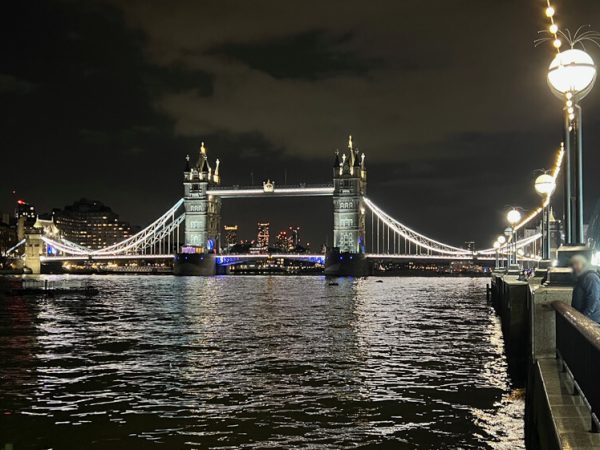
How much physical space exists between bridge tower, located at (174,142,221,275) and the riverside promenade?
12162cm

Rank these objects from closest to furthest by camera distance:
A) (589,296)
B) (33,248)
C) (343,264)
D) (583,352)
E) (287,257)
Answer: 1. (583,352)
2. (589,296)
3. (287,257)
4. (343,264)
5. (33,248)

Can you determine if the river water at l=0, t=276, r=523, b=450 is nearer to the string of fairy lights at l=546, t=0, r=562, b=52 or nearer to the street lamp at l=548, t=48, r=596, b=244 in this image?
the street lamp at l=548, t=48, r=596, b=244

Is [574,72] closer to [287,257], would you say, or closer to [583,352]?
[583,352]

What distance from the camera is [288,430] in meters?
11.9

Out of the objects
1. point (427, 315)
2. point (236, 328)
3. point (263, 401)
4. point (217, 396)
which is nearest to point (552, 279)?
point (263, 401)

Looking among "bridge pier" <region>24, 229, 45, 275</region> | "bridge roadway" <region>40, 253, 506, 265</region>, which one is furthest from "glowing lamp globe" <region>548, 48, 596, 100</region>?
"bridge pier" <region>24, 229, 45, 275</region>

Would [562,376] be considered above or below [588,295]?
below

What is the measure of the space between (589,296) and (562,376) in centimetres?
92

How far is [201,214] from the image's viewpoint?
141m

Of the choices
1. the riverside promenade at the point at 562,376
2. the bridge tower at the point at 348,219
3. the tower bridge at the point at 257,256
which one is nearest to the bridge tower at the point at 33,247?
the tower bridge at the point at 257,256

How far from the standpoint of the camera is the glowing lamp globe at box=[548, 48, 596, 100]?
1032cm

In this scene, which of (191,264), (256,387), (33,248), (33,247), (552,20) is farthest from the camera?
(33,247)

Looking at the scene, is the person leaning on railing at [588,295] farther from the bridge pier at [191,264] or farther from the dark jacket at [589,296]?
the bridge pier at [191,264]

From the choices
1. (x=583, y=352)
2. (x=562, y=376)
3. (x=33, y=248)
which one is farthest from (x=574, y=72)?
(x=33, y=248)
